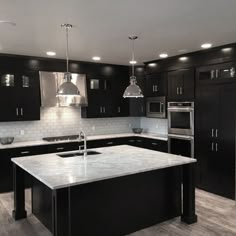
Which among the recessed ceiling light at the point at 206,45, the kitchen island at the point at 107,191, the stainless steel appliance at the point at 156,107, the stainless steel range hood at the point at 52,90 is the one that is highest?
the recessed ceiling light at the point at 206,45

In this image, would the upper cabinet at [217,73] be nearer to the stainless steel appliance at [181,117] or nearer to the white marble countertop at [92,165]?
the stainless steel appliance at [181,117]

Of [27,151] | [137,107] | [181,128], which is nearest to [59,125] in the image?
[27,151]

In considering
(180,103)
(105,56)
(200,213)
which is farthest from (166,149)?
(105,56)

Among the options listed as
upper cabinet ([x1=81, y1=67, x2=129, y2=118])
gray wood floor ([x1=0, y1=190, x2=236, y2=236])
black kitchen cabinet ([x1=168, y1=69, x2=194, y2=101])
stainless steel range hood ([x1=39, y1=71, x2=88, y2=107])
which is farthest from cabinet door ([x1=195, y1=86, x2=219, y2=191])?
stainless steel range hood ([x1=39, y1=71, x2=88, y2=107])

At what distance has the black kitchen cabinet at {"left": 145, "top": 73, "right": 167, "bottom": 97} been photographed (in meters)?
5.85

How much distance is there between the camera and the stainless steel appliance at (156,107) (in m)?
5.86

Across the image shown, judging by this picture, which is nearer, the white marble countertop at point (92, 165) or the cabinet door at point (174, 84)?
the white marble countertop at point (92, 165)

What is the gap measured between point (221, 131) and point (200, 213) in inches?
59.4

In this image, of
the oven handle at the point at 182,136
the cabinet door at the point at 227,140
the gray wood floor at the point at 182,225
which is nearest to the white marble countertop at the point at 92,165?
the gray wood floor at the point at 182,225

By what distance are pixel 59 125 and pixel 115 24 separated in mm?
3419

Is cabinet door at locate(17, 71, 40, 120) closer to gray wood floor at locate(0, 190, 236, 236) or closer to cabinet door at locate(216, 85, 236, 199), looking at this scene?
gray wood floor at locate(0, 190, 236, 236)

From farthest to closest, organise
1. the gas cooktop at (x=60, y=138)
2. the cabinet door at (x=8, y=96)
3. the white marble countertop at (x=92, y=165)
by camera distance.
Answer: the gas cooktop at (x=60, y=138) → the cabinet door at (x=8, y=96) → the white marble countertop at (x=92, y=165)

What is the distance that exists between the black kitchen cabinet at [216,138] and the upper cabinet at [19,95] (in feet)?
11.0

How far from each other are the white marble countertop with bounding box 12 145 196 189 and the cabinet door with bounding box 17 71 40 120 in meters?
1.88
